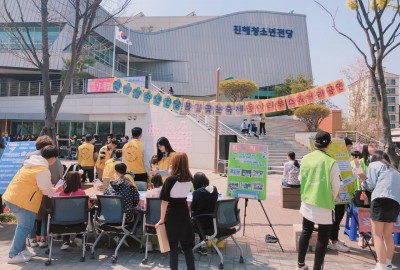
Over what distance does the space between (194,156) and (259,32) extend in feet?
83.0

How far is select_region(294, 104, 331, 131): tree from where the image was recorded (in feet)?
65.8

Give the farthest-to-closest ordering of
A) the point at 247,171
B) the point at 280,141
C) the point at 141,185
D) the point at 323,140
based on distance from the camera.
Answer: the point at 280,141, the point at 141,185, the point at 247,171, the point at 323,140

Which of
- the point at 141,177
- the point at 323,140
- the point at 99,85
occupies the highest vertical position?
the point at 99,85

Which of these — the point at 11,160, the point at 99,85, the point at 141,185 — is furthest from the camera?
the point at 99,85

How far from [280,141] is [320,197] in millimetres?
15469

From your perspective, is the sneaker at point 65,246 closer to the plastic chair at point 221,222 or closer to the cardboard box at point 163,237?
the plastic chair at point 221,222

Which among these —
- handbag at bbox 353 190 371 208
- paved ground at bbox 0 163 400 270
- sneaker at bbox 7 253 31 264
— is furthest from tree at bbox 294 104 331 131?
sneaker at bbox 7 253 31 264

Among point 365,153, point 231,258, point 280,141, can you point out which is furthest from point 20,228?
point 280,141

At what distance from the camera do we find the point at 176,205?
11.5 feet

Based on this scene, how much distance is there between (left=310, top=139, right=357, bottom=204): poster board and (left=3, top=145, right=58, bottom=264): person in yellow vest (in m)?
4.26

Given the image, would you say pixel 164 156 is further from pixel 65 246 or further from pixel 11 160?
pixel 11 160

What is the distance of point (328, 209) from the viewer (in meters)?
3.80

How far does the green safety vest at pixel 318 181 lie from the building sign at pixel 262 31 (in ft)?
115

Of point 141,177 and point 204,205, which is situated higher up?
point 141,177
